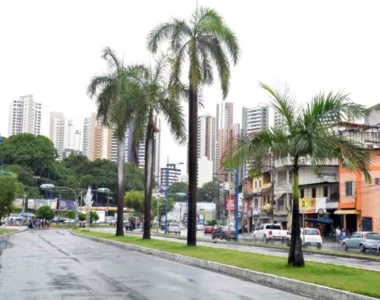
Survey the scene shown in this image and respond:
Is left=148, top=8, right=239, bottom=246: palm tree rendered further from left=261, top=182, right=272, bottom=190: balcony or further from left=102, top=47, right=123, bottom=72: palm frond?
left=261, top=182, right=272, bottom=190: balcony

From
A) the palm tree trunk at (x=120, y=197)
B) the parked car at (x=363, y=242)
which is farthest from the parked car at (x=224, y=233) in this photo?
the parked car at (x=363, y=242)

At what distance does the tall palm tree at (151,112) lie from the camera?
37281 millimetres

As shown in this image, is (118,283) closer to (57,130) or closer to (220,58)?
(220,58)

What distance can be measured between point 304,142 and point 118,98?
2473 cm

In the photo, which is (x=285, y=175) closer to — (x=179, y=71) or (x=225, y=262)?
(x=179, y=71)

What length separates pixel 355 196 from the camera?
56.8 metres

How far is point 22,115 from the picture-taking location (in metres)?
176

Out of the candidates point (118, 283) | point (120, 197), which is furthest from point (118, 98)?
point (118, 283)

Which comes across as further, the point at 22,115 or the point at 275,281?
the point at 22,115

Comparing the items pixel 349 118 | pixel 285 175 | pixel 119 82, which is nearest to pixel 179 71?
pixel 119 82

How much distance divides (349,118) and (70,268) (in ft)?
34.0

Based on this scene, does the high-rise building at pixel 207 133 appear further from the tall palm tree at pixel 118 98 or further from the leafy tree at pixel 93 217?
the tall palm tree at pixel 118 98

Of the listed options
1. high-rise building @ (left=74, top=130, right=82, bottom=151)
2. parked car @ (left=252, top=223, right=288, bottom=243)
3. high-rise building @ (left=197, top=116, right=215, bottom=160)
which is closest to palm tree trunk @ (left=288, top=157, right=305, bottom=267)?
parked car @ (left=252, top=223, right=288, bottom=243)

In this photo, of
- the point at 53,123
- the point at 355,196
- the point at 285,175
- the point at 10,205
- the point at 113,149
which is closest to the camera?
the point at 10,205
